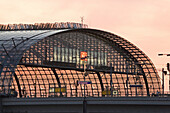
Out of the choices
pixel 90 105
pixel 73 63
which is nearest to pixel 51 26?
pixel 73 63

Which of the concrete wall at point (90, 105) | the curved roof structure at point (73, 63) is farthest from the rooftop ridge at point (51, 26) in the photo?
the concrete wall at point (90, 105)

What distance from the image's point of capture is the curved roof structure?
12812 cm

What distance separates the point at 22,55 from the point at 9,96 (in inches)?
766

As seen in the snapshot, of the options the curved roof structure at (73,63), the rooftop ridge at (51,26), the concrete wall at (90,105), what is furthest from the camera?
the rooftop ridge at (51,26)

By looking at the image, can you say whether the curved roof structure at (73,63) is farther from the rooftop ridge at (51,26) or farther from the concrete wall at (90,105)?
the concrete wall at (90,105)

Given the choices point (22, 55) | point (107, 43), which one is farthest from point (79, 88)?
point (22, 55)

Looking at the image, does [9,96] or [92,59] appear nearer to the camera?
[9,96]

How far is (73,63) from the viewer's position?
13950 cm

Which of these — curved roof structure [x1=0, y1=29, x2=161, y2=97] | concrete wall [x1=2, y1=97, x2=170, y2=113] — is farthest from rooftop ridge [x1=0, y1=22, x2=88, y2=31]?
concrete wall [x1=2, y1=97, x2=170, y2=113]

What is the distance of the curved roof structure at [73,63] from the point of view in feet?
420

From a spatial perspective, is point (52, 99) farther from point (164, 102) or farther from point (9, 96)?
point (164, 102)

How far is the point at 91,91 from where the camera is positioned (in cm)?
15025

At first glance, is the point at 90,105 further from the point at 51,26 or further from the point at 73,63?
the point at 51,26

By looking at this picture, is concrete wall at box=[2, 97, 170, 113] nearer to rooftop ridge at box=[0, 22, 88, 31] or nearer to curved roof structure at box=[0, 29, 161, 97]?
curved roof structure at box=[0, 29, 161, 97]
